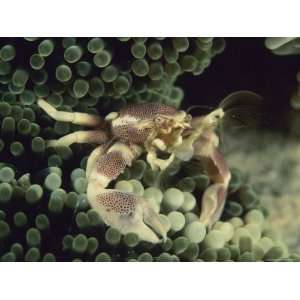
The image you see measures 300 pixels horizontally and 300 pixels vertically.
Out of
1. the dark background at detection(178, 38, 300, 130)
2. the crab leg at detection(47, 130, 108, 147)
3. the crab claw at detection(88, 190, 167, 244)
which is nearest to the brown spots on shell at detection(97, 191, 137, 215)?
the crab claw at detection(88, 190, 167, 244)

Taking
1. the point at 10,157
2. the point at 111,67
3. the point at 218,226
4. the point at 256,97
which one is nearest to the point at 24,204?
the point at 10,157

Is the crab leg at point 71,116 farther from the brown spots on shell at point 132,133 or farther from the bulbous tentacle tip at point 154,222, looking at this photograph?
the bulbous tentacle tip at point 154,222

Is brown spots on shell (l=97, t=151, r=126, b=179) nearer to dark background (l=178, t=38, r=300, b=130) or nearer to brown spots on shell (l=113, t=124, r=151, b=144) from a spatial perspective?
brown spots on shell (l=113, t=124, r=151, b=144)

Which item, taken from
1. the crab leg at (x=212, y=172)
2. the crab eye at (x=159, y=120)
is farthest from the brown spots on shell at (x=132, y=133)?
the crab leg at (x=212, y=172)

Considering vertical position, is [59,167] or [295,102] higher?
[295,102]

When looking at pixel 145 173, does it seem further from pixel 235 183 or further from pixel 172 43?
pixel 172 43

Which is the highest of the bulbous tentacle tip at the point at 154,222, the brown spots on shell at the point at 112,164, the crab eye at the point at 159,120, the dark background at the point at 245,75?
the dark background at the point at 245,75
